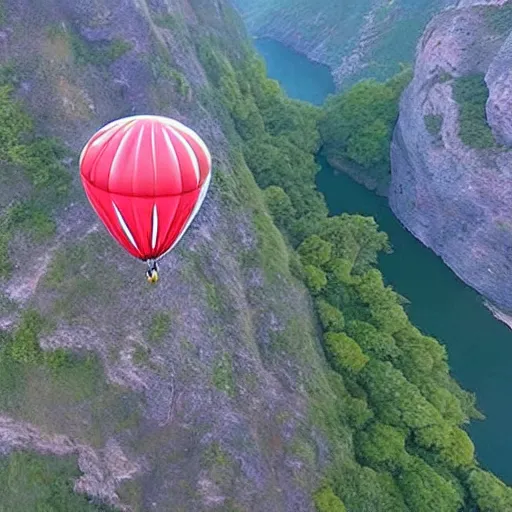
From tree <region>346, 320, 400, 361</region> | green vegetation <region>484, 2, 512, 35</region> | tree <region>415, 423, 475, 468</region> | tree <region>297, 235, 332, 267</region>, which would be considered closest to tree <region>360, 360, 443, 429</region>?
tree <region>415, 423, 475, 468</region>

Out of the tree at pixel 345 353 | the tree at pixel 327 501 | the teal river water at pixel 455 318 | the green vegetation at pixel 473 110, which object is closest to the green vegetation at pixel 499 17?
the green vegetation at pixel 473 110

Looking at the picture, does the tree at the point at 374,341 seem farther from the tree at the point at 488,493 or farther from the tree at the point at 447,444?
the tree at the point at 488,493

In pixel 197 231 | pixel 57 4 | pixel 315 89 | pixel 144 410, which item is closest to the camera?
pixel 144 410

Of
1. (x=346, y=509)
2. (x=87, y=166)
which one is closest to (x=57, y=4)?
(x=87, y=166)

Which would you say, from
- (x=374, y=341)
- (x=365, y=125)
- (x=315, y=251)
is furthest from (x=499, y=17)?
(x=374, y=341)

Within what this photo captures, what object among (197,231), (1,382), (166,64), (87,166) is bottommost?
(1,382)

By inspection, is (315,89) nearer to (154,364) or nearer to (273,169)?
(273,169)
